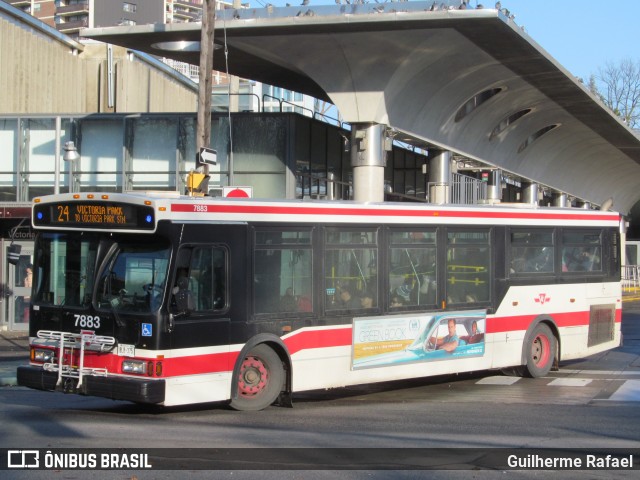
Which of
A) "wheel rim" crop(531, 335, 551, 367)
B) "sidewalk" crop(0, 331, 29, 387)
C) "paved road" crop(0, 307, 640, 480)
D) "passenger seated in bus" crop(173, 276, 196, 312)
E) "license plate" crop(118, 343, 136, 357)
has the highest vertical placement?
"passenger seated in bus" crop(173, 276, 196, 312)

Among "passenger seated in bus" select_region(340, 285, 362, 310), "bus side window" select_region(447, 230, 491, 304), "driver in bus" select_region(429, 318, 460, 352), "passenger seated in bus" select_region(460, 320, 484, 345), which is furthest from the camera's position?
"passenger seated in bus" select_region(460, 320, 484, 345)

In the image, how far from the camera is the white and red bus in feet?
36.9

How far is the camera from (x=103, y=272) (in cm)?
1154

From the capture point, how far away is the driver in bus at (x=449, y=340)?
14438mm

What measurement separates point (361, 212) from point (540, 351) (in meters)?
4.94

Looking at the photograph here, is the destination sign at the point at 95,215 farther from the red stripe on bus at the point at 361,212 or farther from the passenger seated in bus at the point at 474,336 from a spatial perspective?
the passenger seated in bus at the point at 474,336

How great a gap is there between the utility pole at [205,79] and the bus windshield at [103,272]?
7.62 m

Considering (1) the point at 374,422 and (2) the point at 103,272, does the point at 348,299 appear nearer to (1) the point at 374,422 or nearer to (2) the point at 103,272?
(1) the point at 374,422

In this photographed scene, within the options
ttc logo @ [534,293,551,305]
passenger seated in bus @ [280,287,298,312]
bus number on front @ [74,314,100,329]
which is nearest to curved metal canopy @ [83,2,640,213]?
ttc logo @ [534,293,551,305]

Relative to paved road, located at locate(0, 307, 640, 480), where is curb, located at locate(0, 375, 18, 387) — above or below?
below

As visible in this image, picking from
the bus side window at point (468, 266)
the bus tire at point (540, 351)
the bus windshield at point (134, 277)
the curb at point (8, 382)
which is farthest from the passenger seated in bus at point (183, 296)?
the bus tire at point (540, 351)

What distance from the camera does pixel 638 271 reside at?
162 ft

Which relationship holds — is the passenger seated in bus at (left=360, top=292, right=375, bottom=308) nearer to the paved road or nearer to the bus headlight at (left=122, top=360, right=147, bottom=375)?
the paved road

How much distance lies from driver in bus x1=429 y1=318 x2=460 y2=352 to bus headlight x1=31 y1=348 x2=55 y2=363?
5664mm
